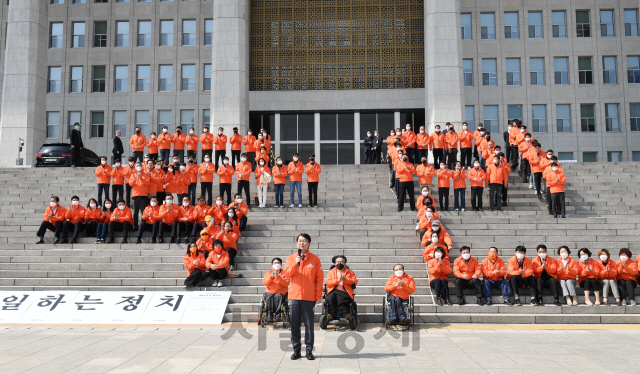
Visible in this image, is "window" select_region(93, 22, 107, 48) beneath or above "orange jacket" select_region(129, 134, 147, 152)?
above

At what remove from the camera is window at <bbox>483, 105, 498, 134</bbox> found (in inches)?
1393

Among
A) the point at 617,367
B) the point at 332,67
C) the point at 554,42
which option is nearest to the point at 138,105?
the point at 332,67

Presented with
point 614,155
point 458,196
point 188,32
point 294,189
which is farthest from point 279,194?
point 614,155

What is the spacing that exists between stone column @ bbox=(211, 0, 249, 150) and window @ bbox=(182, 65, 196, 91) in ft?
23.5

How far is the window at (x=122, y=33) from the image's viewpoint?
3697 centimetres

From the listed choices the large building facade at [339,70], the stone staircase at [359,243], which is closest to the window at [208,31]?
the large building facade at [339,70]

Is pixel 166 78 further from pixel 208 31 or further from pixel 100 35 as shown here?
pixel 100 35

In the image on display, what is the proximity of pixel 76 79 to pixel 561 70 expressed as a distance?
101 feet

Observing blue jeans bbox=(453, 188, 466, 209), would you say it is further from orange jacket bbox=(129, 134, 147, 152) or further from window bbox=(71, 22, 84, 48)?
window bbox=(71, 22, 84, 48)

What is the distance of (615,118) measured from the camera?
3559 cm

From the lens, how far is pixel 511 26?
35594mm

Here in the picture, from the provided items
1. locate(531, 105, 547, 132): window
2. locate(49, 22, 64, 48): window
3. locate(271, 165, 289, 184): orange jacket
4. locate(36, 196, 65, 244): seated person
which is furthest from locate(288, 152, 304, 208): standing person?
locate(49, 22, 64, 48): window

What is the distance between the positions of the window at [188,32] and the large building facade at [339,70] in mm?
64

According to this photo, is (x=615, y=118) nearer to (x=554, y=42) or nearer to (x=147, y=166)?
(x=554, y=42)
